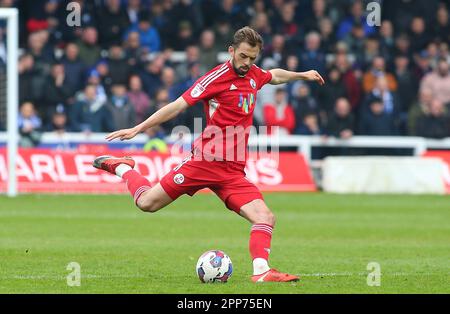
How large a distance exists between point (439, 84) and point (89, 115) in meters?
8.48

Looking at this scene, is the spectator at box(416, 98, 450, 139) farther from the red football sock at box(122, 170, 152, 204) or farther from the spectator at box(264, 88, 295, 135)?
the red football sock at box(122, 170, 152, 204)

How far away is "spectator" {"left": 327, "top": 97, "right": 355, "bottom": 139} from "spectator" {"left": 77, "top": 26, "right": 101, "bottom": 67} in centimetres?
551

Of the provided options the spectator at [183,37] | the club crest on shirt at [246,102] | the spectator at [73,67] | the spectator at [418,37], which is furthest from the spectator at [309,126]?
the club crest on shirt at [246,102]

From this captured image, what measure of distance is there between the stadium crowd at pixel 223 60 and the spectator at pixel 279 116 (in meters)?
0.02

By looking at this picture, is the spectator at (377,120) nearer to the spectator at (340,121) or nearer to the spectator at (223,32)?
the spectator at (340,121)

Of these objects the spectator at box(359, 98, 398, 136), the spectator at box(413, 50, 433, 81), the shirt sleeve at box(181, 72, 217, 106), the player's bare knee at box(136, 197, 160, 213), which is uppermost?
the shirt sleeve at box(181, 72, 217, 106)

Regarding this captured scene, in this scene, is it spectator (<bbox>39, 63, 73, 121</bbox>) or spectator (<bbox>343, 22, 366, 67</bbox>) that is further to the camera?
spectator (<bbox>343, 22, 366, 67</bbox>)

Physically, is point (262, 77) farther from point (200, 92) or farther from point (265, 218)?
point (265, 218)

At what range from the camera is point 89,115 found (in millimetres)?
23906

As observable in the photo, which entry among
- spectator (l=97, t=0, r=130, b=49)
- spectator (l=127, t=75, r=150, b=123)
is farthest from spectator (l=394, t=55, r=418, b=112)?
spectator (l=97, t=0, r=130, b=49)

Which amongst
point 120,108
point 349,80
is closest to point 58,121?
point 120,108

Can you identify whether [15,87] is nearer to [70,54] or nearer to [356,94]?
[70,54]

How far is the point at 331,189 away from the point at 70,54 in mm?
6479

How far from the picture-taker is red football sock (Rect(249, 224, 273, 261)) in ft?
33.6
